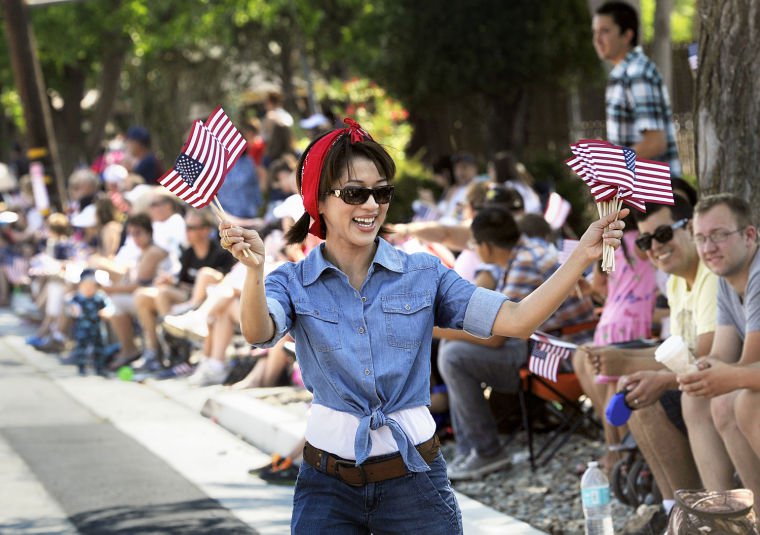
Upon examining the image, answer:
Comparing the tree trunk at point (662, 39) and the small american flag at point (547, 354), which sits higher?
→ the tree trunk at point (662, 39)

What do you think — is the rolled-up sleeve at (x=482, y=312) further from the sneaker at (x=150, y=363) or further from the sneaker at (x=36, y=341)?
the sneaker at (x=36, y=341)

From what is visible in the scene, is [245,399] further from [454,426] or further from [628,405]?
[628,405]

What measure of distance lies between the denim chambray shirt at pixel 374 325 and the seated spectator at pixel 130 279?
30.6 feet

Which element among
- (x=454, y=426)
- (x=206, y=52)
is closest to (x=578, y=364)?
(x=454, y=426)

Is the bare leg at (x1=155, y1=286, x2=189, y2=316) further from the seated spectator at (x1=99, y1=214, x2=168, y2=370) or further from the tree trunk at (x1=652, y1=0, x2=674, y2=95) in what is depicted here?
the tree trunk at (x1=652, y1=0, x2=674, y2=95)

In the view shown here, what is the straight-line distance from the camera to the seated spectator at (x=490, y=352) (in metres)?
7.70

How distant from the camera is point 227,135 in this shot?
4066 mm

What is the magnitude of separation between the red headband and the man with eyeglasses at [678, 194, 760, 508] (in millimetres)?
1927

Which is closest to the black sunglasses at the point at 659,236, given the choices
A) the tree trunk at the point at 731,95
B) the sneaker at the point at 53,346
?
the tree trunk at the point at 731,95

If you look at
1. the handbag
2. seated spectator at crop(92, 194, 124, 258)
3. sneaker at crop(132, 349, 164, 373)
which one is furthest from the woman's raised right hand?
seated spectator at crop(92, 194, 124, 258)

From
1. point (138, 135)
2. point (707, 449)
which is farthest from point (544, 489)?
point (138, 135)

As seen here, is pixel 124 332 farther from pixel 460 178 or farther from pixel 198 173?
pixel 198 173

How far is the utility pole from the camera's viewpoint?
19.2m

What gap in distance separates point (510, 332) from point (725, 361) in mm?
2154
